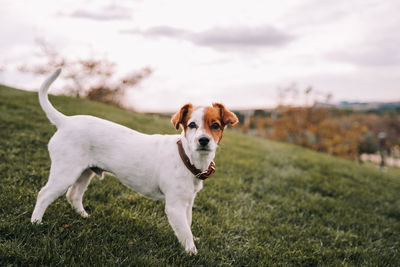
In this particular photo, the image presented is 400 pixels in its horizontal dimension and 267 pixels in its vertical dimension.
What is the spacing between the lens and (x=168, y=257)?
263cm

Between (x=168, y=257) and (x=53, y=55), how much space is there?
20.2 meters

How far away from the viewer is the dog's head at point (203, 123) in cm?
241

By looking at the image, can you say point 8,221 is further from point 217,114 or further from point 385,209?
point 385,209

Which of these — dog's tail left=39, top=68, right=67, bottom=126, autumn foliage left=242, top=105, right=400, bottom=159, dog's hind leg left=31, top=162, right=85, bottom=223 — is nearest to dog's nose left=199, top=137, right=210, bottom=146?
dog's hind leg left=31, top=162, right=85, bottom=223

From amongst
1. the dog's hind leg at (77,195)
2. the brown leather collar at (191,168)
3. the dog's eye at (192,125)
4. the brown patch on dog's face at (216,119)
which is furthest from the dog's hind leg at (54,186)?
the brown patch on dog's face at (216,119)

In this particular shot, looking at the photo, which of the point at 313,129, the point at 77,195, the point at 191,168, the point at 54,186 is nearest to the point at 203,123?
the point at 191,168

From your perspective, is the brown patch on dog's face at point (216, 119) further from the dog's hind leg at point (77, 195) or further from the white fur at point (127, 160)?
the dog's hind leg at point (77, 195)

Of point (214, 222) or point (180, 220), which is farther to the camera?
point (214, 222)

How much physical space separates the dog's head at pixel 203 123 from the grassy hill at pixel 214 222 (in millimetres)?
1262

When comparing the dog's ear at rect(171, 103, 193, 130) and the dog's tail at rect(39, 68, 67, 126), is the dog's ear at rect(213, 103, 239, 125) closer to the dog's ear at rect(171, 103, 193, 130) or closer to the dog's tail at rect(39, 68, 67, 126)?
the dog's ear at rect(171, 103, 193, 130)

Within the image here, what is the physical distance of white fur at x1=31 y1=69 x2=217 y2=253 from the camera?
269 centimetres

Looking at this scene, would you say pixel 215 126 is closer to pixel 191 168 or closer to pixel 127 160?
pixel 191 168

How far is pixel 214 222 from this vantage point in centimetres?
372

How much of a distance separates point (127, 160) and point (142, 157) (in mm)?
169
